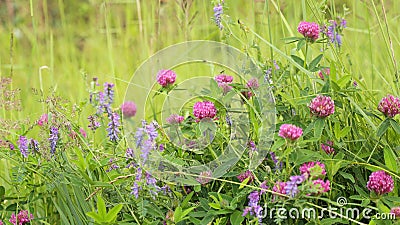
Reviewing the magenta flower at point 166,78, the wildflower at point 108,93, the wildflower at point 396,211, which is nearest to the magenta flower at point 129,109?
the wildflower at point 108,93

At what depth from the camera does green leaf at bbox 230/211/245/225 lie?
1.09 m

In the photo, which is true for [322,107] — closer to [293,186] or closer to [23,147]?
[293,186]

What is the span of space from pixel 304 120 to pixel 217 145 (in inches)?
7.5

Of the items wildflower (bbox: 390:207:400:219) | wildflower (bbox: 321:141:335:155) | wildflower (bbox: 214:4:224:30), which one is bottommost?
wildflower (bbox: 390:207:400:219)

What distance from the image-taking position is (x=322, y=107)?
1.10 meters

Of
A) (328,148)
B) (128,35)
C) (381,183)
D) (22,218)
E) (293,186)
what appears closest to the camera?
(293,186)

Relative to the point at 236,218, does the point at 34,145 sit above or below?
above

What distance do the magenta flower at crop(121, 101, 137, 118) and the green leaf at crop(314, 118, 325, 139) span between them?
46 centimetres

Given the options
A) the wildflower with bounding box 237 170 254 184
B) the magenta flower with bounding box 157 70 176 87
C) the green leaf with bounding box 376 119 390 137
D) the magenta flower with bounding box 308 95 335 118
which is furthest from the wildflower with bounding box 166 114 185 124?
the green leaf with bounding box 376 119 390 137

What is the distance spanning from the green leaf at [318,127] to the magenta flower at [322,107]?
11mm

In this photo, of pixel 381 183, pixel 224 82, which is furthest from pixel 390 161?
pixel 224 82

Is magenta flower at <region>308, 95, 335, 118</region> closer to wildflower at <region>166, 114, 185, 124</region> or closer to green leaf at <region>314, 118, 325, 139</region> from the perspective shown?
green leaf at <region>314, 118, 325, 139</region>

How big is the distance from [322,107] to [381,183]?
177 mm

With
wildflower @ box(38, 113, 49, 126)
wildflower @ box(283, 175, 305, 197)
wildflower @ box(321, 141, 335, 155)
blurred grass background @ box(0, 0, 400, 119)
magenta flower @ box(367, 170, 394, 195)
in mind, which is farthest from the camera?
blurred grass background @ box(0, 0, 400, 119)
